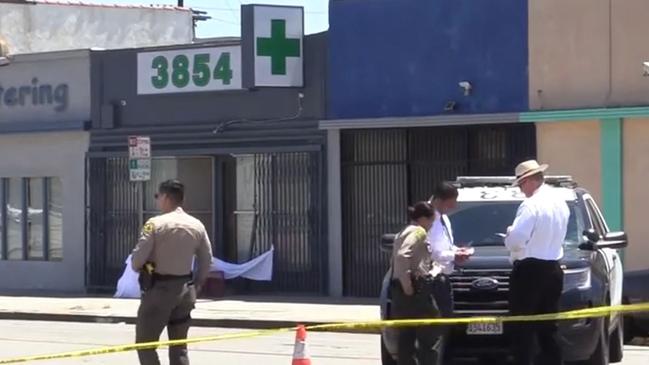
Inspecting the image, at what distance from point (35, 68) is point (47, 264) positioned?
3.93 m

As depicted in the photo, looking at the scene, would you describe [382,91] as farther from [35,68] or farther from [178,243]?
[178,243]

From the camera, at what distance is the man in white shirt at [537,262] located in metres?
12.2

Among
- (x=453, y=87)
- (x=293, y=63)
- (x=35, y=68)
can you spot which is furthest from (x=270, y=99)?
(x=35, y=68)

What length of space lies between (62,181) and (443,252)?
17.8 meters

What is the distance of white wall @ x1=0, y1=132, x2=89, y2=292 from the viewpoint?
29109 mm

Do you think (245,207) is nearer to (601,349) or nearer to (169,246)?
(601,349)

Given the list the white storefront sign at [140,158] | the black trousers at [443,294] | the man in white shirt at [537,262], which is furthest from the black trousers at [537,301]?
the white storefront sign at [140,158]

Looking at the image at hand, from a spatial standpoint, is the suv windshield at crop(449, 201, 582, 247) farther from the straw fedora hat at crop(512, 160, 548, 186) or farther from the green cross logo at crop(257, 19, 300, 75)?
the green cross logo at crop(257, 19, 300, 75)

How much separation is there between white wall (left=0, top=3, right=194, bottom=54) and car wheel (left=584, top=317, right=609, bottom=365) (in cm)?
2545

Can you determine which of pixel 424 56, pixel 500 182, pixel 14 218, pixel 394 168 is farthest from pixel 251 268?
pixel 500 182

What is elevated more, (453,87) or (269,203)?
(453,87)

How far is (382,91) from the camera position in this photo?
25.4 m

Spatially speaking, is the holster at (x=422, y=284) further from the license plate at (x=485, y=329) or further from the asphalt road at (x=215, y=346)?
the asphalt road at (x=215, y=346)

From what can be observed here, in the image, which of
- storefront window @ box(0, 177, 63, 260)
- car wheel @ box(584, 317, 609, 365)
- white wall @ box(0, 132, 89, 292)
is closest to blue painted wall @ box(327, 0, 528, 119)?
white wall @ box(0, 132, 89, 292)
